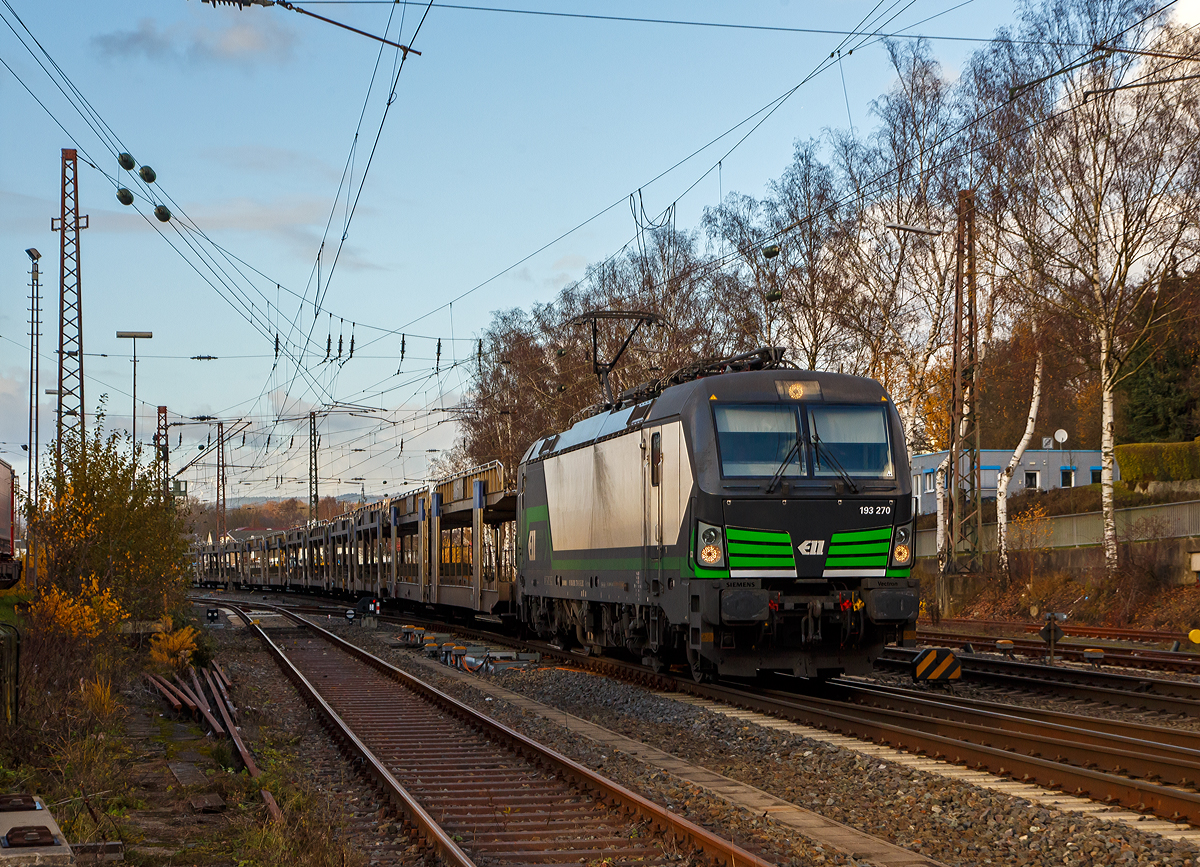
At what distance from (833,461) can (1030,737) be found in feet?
15.0

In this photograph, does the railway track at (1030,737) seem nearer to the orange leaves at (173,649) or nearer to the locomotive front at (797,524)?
the locomotive front at (797,524)

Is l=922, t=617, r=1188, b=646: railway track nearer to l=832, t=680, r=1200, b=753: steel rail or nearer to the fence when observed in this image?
the fence

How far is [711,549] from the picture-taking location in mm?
13664

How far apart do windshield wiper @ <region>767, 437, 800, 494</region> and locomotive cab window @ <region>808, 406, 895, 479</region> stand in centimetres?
19

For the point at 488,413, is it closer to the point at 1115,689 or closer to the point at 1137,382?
the point at 1137,382

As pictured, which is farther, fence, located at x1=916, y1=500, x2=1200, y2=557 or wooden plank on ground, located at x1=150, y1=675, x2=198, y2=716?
fence, located at x1=916, y1=500, x2=1200, y2=557

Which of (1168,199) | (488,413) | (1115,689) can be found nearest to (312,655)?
(1115,689)

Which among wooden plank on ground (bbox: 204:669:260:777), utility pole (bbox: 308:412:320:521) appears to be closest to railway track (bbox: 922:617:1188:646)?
wooden plank on ground (bbox: 204:669:260:777)

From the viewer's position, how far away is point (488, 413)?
55875 millimetres

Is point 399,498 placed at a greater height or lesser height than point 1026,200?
lesser

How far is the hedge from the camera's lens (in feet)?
136

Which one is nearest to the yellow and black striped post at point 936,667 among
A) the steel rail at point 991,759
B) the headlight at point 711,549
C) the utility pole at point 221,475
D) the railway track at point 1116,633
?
the steel rail at point 991,759

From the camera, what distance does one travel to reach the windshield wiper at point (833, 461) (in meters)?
14.0

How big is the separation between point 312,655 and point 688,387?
12.3m
